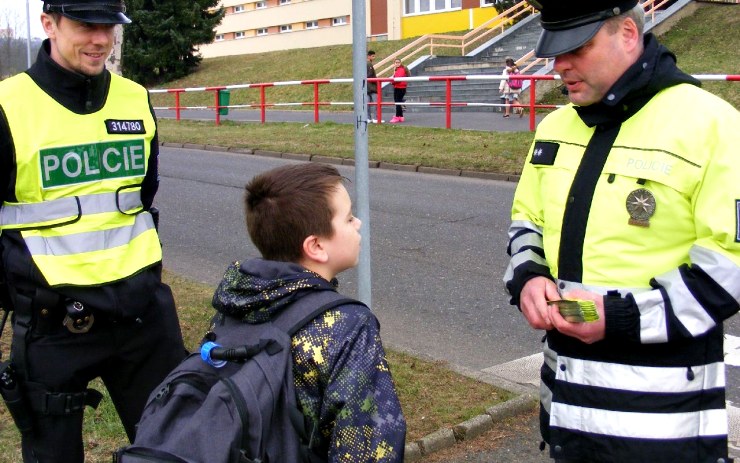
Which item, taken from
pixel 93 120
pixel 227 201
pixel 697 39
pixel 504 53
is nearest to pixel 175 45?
pixel 504 53

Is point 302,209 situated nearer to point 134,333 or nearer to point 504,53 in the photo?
point 134,333

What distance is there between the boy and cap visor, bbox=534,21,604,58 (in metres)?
0.70

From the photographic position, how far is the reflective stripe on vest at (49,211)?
2.82 metres

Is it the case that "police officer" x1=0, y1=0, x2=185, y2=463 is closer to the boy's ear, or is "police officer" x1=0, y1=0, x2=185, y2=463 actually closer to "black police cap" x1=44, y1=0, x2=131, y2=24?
"black police cap" x1=44, y1=0, x2=131, y2=24

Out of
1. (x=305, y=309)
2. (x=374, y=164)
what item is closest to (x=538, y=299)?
(x=305, y=309)

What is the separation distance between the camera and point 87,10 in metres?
2.87

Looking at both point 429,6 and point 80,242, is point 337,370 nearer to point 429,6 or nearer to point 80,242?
point 80,242

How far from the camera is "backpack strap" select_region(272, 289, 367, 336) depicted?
77.3 inches

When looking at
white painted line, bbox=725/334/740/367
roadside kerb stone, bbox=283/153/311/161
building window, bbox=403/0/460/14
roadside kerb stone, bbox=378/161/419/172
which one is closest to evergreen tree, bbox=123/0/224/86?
building window, bbox=403/0/460/14

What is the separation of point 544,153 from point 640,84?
35 centimetres

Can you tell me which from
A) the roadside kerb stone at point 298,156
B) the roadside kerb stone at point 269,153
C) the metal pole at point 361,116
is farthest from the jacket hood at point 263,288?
the roadside kerb stone at point 269,153

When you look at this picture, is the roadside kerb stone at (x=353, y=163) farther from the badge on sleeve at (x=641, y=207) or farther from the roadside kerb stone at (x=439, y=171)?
the badge on sleeve at (x=641, y=207)

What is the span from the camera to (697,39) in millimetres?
24766

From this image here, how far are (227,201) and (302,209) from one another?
9.70m
